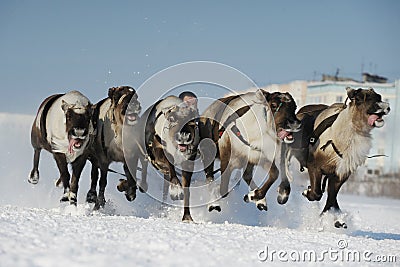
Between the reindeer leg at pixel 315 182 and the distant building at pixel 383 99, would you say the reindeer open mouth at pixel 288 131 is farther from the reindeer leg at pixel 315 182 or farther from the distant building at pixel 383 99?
the distant building at pixel 383 99

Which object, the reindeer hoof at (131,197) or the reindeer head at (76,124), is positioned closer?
the reindeer head at (76,124)

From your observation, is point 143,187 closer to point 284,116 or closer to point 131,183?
point 131,183

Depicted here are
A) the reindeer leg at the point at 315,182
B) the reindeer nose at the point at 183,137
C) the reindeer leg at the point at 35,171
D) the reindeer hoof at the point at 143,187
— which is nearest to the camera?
the reindeer nose at the point at 183,137

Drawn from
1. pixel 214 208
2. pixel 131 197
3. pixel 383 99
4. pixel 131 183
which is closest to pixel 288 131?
pixel 214 208

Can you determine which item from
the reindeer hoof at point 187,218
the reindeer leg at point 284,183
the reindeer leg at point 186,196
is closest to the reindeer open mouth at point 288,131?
the reindeer leg at point 284,183

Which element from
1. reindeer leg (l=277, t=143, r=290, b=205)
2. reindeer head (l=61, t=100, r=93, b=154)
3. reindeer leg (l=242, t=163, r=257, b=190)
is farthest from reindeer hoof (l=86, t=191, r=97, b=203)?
reindeer leg (l=277, t=143, r=290, b=205)

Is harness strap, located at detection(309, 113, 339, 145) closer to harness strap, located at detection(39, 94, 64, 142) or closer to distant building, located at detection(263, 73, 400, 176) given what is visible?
harness strap, located at detection(39, 94, 64, 142)

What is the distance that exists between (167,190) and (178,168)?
1587 mm

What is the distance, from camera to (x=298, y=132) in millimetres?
11539

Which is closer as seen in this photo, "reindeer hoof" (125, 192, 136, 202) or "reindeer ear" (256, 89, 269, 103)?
"reindeer ear" (256, 89, 269, 103)

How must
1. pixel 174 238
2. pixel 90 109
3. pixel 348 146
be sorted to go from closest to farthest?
pixel 174 238 < pixel 348 146 < pixel 90 109

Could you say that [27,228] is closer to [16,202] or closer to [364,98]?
[364,98]

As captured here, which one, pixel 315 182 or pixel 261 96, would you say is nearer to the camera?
pixel 261 96

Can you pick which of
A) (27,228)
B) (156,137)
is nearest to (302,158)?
(156,137)
